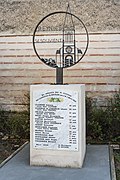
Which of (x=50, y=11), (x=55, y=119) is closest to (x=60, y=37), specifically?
(x=50, y=11)

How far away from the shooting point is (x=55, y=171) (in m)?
5.09

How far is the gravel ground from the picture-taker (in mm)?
7910

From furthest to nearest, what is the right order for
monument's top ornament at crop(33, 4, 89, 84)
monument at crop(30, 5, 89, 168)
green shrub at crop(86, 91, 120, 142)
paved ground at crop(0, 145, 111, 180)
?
monument's top ornament at crop(33, 4, 89, 84) → green shrub at crop(86, 91, 120, 142) → monument at crop(30, 5, 89, 168) → paved ground at crop(0, 145, 111, 180)

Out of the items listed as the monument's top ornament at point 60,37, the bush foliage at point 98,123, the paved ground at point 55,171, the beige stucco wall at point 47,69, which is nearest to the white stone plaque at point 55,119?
the paved ground at point 55,171

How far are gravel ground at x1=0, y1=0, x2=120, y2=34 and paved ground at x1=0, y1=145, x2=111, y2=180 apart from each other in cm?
348

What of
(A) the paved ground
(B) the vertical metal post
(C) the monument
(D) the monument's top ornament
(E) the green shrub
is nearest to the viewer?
(A) the paved ground

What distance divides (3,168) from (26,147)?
1.54m

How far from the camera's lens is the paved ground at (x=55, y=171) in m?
4.76

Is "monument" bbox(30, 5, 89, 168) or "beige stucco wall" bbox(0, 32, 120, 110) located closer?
"monument" bbox(30, 5, 89, 168)

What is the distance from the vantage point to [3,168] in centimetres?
520

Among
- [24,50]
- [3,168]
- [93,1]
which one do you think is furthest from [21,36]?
[3,168]

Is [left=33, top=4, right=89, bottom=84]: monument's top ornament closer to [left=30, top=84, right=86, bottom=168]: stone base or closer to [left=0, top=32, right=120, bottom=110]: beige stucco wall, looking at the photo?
[left=0, top=32, right=120, bottom=110]: beige stucco wall

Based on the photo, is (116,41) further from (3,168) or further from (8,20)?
(3,168)

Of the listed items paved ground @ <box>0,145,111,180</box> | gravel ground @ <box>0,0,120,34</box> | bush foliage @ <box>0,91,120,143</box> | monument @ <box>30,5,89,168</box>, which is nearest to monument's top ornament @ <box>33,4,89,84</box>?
gravel ground @ <box>0,0,120,34</box>
